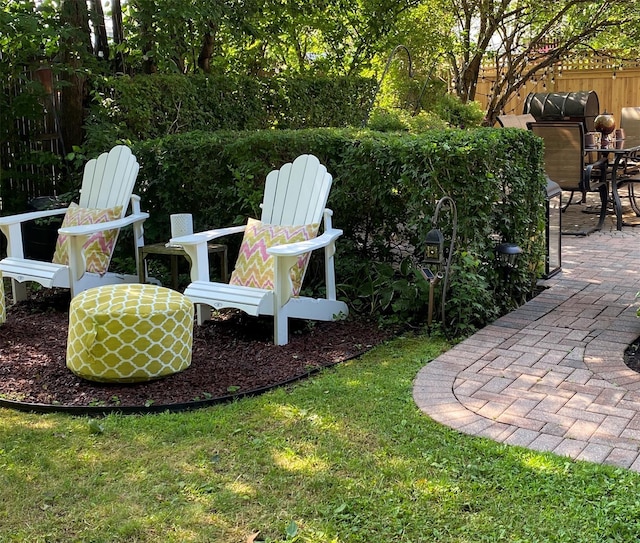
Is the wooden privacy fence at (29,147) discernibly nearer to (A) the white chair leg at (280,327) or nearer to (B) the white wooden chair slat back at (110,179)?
(B) the white wooden chair slat back at (110,179)

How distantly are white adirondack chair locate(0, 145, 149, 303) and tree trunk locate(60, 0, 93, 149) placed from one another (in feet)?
3.99

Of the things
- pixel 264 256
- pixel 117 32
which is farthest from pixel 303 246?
pixel 117 32

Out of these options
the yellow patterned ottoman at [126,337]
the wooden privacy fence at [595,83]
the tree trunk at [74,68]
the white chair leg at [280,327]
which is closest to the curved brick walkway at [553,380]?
the white chair leg at [280,327]

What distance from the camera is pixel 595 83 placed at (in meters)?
14.0

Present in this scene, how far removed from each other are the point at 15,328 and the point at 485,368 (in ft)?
8.97

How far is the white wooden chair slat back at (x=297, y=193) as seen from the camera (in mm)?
4312

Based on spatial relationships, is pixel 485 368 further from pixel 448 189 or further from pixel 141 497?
pixel 141 497

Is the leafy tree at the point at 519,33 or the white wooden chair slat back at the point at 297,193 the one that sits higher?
the leafy tree at the point at 519,33

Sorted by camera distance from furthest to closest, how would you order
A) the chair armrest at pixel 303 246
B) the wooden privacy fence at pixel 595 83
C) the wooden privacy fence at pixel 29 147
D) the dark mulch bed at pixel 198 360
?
the wooden privacy fence at pixel 595 83 < the wooden privacy fence at pixel 29 147 < the chair armrest at pixel 303 246 < the dark mulch bed at pixel 198 360

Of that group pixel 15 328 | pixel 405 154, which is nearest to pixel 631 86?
pixel 405 154

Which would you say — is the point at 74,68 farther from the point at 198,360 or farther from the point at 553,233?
the point at 553,233

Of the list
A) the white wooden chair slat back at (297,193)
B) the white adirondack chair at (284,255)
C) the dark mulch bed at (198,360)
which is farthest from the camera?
the white wooden chair slat back at (297,193)

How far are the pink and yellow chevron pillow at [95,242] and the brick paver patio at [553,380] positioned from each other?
Result: 7.94 ft

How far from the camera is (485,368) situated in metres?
3.54
